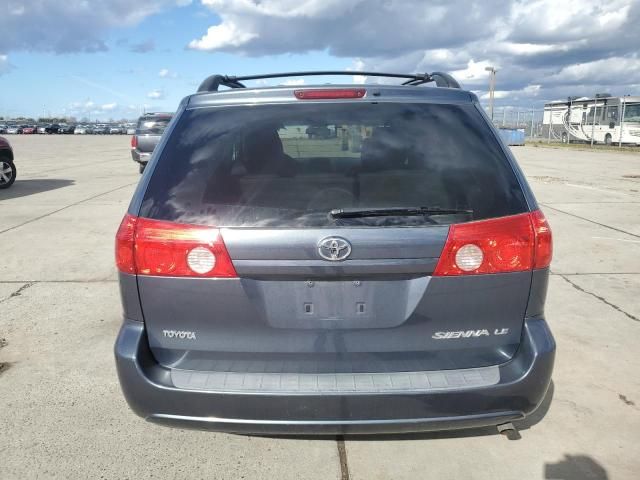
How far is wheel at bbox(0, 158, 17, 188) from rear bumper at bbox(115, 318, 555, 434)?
491 inches

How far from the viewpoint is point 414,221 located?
209 centimetres

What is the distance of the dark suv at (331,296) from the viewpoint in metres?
2.06

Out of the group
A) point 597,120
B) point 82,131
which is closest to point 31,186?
point 597,120

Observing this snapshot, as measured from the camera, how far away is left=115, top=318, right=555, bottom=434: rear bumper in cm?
206

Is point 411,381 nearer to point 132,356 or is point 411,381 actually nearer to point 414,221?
point 414,221

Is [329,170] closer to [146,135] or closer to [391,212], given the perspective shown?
[391,212]

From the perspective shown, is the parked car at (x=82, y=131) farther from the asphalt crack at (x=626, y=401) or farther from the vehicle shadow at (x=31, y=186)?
the asphalt crack at (x=626, y=401)

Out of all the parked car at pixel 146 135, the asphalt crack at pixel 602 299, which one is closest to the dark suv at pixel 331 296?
the asphalt crack at pixel 602 299

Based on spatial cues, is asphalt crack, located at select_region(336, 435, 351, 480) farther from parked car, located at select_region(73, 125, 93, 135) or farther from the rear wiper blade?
parked car, located at select_region(73, 125, 93, 135)

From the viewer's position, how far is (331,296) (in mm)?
2080

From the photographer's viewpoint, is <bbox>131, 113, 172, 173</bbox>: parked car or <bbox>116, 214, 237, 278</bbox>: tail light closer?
<bbox>116, 214, 237, 278</bbox>: tail light

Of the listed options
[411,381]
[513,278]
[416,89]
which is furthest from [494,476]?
[416,89]

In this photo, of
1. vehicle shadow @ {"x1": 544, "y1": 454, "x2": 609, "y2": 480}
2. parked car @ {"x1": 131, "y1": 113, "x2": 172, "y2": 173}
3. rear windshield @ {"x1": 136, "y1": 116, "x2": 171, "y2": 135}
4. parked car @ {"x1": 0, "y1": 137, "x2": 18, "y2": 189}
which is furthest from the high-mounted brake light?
rear windshield @ {"x1": 136, "y1": 116, "x2": 171, "y2": 135}

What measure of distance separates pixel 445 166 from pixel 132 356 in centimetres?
156
